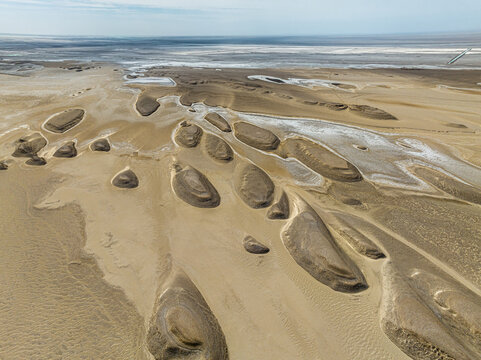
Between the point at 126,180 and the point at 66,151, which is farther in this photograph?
the point at 66,151

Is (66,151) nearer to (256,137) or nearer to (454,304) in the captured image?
(256,137)

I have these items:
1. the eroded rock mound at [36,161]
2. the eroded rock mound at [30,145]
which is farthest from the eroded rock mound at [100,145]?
the eroded rock mound at [30,145]

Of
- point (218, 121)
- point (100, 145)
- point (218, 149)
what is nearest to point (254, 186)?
point (218, 149)

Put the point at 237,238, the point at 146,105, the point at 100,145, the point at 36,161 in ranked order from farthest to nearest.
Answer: the point at 146,105
the point at 100,145
the point at 36,161
the point at 237,238

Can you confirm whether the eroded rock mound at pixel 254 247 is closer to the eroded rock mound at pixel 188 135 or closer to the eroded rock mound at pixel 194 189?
the eroded rock mound at pixel 194 189

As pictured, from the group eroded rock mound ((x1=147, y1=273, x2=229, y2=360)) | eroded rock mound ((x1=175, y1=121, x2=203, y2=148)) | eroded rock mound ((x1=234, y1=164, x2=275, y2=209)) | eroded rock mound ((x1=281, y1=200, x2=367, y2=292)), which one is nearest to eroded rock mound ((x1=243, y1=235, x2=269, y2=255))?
eroded rock mound ((x1=281, y1=200, x2=367, y2=292))

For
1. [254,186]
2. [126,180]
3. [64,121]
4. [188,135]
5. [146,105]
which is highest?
[146,105]
